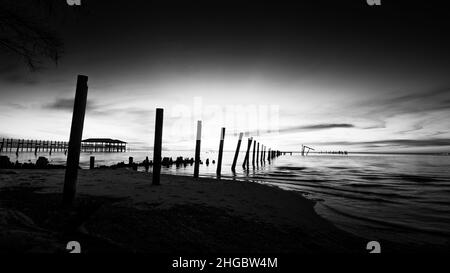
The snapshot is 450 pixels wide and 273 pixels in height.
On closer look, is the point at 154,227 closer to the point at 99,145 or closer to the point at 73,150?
the point at 73,150

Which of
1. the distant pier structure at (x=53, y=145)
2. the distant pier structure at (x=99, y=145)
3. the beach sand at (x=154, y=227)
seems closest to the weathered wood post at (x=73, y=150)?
the beach sand at (x=154, y=227)

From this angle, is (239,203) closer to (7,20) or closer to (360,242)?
(360,242)

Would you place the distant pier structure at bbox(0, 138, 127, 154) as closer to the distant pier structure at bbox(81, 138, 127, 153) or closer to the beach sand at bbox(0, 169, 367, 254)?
the distant pier structure at bbox(81, 138, 127, 153)

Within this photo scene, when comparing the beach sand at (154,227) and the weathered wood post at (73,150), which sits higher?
the weathered wood post at (73,150)

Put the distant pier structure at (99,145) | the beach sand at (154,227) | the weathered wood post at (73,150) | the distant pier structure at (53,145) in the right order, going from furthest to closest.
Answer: the distant pier structure at (99,145)
the distant pier structure at (53,145)
the weathered wood post at (73,150)
the beach sand at (154,227)

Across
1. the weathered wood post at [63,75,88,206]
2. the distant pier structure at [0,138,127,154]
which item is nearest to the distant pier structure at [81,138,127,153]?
the distant pier structure at [0,138,127,154]

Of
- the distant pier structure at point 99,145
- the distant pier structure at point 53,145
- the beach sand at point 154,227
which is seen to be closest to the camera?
the beach sand at point 154,227

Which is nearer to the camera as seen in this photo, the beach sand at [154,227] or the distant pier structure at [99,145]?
the beach sand at [154,227]

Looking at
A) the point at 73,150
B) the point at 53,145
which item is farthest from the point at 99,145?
the point at 73,150

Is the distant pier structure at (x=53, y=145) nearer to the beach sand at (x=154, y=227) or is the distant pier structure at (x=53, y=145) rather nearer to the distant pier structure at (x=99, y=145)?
the distant pier structure at (x=99, y=145)

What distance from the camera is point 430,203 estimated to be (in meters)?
9.18

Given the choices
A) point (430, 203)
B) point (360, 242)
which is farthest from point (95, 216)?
point (430, 203)

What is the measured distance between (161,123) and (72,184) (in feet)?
13.8

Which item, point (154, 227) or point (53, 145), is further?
point (53, 145)
